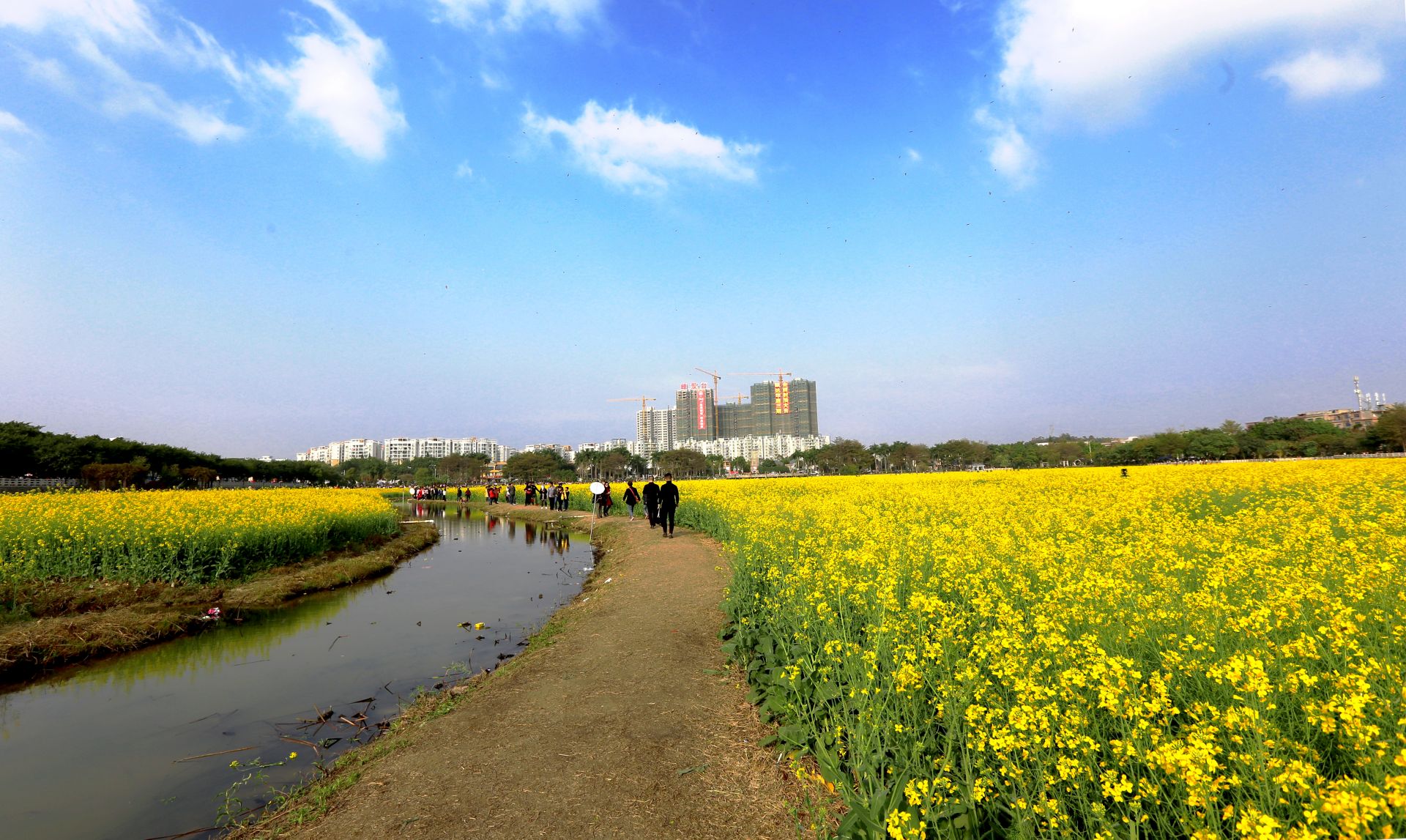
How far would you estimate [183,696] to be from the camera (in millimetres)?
7828

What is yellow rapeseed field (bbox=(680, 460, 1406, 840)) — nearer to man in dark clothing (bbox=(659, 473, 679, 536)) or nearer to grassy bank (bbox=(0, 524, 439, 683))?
grassy bank (bbox=(0, 524, 439, 683))

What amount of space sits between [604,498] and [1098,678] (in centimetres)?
2709

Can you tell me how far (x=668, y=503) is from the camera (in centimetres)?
1805

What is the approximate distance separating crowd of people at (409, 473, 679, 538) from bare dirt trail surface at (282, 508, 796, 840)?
32.3ft

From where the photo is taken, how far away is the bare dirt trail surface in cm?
420

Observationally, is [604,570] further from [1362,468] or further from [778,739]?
[1362,468]

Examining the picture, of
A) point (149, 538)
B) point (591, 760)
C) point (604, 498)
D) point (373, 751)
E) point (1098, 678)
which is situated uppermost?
point (1098, 678)

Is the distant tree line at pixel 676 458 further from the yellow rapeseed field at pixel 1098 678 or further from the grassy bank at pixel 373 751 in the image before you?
the yellow rapeseed field at pixel 1098 678

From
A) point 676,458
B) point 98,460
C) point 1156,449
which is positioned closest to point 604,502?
point 98,460

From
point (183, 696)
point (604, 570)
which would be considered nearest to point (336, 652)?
point (183, 696)

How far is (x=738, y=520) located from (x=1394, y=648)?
11.0 meters

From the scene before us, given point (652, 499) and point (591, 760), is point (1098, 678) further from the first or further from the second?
point (652, 499)

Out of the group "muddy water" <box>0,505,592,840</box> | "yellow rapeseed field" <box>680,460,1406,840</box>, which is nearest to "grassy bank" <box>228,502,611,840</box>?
"muddy water" <box>0,505,592,840</box>

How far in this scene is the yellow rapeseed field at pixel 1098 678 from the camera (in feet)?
7.64
